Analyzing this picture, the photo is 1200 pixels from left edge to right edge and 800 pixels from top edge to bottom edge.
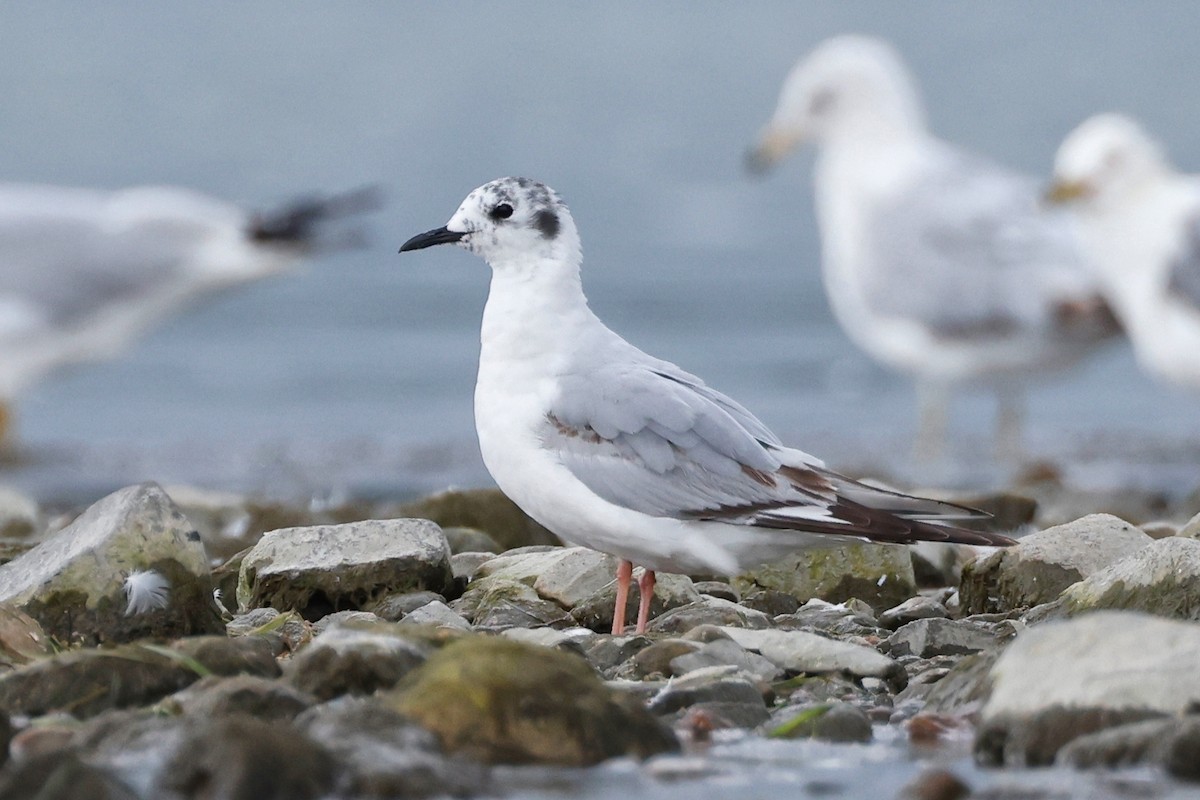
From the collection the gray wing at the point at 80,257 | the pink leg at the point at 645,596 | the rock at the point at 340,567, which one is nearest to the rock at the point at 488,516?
the rock at the point at 340,567

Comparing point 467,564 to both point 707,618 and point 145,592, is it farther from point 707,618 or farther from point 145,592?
point 145,592

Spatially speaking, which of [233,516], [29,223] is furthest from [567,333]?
[29,223]

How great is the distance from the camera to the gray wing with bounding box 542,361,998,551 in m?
→ 4.42

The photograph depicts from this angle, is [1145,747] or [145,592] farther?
[145,592]

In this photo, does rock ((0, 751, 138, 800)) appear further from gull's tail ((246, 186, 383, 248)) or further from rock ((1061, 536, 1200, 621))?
gull's tail ((246, 186, 383, 248))

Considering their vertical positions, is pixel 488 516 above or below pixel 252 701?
above

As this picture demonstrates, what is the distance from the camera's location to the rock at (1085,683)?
3191 millimetres

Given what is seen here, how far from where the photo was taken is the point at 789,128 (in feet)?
41.7

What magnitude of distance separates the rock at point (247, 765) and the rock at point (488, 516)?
3.14 meters

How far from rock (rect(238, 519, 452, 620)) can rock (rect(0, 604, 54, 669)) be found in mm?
851

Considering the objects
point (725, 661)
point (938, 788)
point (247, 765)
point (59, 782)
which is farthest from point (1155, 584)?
point (59, 782)

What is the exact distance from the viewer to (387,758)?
2955mm

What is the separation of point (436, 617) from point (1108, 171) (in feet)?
24.7

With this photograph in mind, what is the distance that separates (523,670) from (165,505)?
1.38 meters
